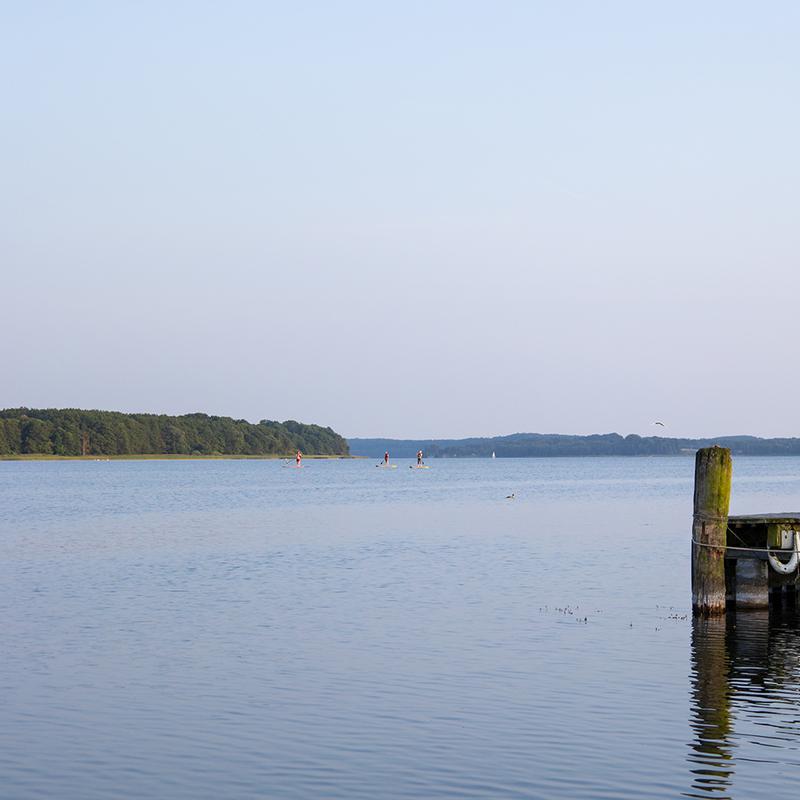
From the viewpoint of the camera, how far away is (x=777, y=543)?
2986cm

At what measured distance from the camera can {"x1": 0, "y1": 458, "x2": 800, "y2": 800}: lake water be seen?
17062 millimetres

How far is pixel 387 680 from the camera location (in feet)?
76.8

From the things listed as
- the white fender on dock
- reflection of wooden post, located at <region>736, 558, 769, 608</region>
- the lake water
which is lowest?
the lake water

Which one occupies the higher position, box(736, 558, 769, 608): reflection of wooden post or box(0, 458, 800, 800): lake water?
box(736, 558, 769, 608): reflection of wooden post

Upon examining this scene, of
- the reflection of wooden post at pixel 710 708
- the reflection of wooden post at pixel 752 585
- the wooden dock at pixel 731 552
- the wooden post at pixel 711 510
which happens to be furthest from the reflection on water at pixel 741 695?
the wooden post at pixel 711 510

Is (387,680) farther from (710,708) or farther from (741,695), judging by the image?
(741,695)

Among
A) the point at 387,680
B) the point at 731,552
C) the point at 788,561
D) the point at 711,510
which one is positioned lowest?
the point at 387,680

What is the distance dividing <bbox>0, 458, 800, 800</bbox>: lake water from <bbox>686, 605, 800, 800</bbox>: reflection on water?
0.06 meters

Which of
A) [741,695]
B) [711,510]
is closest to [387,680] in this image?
[741,695]

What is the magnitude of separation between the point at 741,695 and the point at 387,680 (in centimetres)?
609

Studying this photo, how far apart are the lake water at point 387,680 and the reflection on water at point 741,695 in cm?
6

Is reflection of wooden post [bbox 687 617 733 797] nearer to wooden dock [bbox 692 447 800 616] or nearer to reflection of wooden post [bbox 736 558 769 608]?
wooden dock [bbox 692 447 800 616]

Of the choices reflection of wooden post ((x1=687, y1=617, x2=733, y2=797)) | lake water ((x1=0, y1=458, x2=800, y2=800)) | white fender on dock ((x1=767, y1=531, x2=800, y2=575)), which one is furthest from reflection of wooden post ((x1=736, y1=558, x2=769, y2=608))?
reflection of wooden post ((x1=687, y1=617, x2=733, y2=797))

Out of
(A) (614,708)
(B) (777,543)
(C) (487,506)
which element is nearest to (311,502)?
(C) (487,506)
